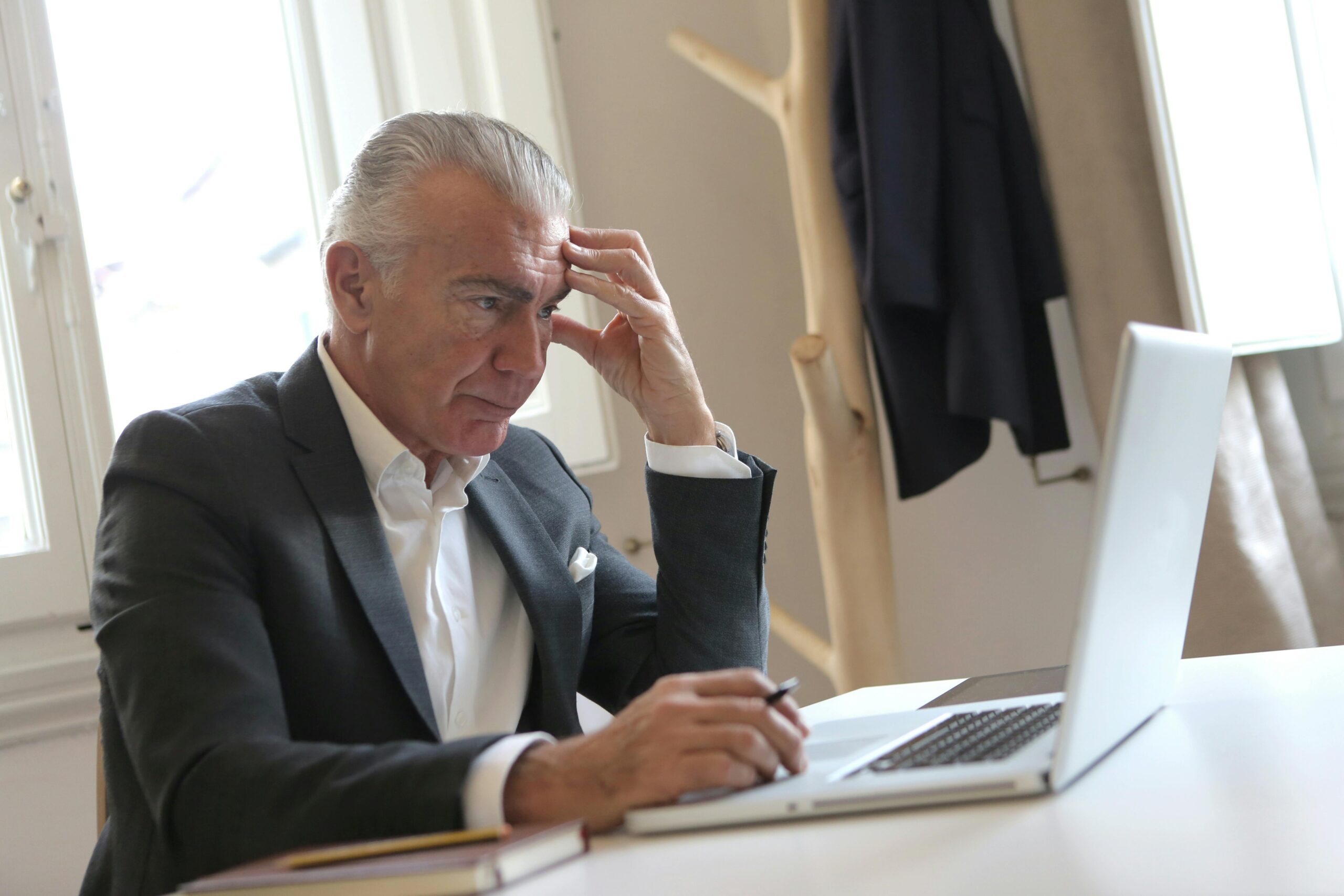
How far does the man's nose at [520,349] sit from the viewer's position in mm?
1316

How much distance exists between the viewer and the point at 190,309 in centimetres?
226

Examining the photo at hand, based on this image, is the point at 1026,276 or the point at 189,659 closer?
the point at 189,659

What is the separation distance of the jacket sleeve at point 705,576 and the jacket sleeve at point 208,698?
0.45 metres

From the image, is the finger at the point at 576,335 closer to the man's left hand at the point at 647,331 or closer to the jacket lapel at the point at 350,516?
the man's left hand at the point at 647,331

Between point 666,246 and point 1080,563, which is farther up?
point 666,246

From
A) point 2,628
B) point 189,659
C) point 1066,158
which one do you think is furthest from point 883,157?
point 2,628

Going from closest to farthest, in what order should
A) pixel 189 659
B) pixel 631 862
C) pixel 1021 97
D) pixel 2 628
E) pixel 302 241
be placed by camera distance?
1. pixel 631 862
2. pixel 189 659
3. pixel 2 628
4. pixel 1021 97
5. pixel 302 241

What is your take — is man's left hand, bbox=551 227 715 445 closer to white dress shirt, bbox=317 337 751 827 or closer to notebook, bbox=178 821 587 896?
white dress shirt, bbox=317 337 751 827

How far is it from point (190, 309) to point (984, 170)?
56.8 inches

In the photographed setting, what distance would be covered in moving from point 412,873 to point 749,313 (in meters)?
2.19

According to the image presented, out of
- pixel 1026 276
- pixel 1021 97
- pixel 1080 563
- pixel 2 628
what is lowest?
pixel 1080 563

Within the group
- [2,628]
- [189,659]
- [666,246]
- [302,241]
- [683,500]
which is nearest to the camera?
[189,659]

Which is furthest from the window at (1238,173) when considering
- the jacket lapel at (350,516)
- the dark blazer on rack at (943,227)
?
the jacket lapel at (350,516)

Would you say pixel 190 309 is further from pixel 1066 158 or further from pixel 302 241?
pixel 1066 158
